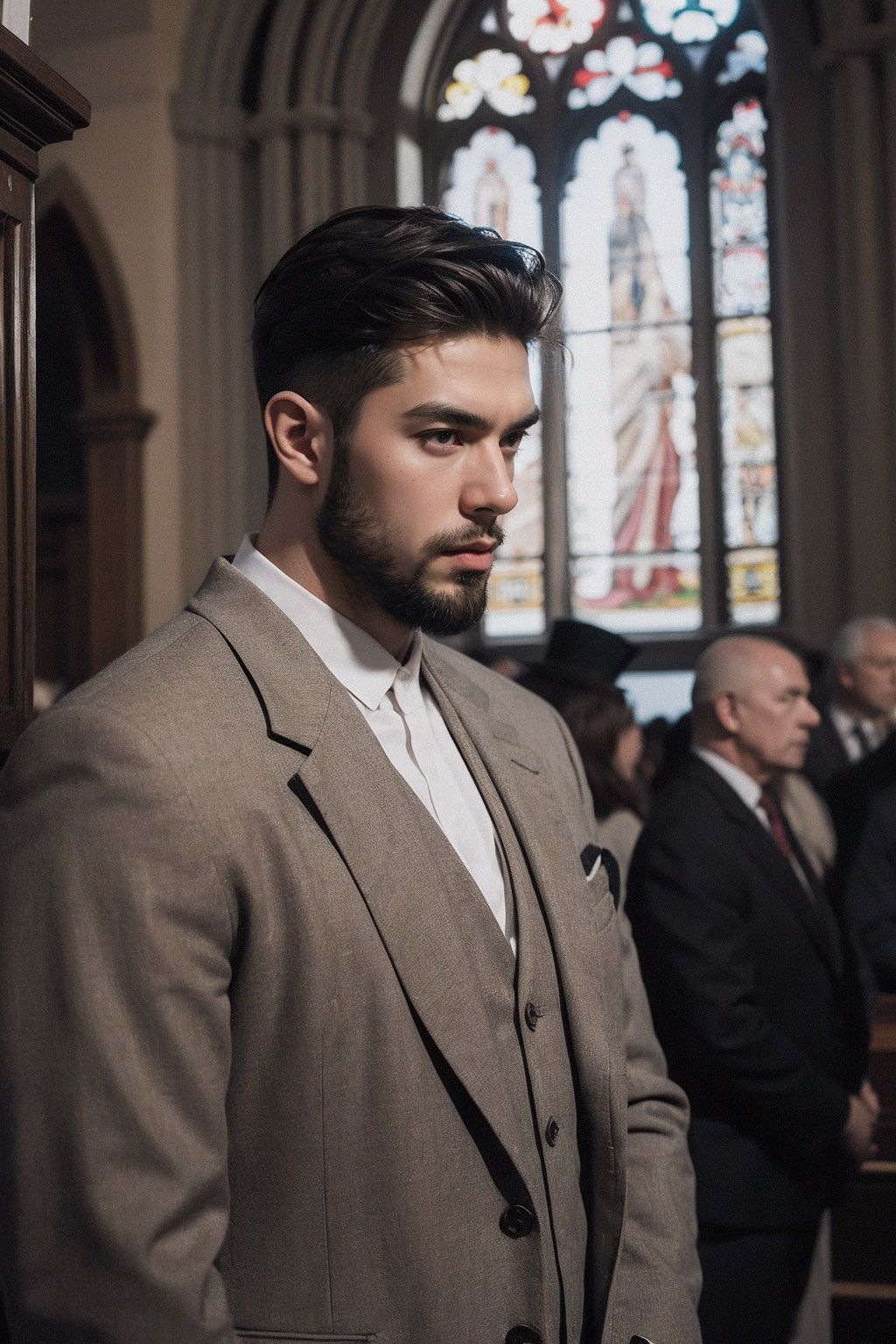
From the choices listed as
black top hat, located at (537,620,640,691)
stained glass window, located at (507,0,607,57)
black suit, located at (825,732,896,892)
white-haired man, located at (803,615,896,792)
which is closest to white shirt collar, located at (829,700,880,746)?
white-haired man, located at (803,615,896,792)

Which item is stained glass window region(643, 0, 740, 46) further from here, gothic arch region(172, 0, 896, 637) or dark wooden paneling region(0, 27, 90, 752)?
dark wooden paneling region(0, 27, 90, 752)

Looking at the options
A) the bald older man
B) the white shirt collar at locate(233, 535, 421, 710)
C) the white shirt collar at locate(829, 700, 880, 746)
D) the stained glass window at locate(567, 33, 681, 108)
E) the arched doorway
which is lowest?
the bald older man

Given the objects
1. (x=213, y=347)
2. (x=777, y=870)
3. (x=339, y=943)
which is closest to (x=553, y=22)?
(x=213, y=347)

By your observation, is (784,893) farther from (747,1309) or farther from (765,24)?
(765,24)

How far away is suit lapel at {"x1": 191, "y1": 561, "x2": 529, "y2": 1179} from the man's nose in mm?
238

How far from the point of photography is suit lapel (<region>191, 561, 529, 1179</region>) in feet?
4.47

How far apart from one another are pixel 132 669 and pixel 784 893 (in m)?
1.96

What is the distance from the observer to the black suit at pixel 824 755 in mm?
5199

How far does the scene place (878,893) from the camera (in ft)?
12.2

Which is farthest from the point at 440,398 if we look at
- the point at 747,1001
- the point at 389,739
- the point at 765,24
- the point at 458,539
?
the point at 765,24

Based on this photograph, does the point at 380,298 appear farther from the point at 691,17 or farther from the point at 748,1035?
the point at 691,17

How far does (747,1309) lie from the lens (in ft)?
8.78

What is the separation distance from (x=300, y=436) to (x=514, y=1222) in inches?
33.9

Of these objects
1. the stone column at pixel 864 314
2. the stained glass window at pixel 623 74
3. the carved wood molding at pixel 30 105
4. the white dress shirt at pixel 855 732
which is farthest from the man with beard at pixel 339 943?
the stained glass window at pixel 623 74
